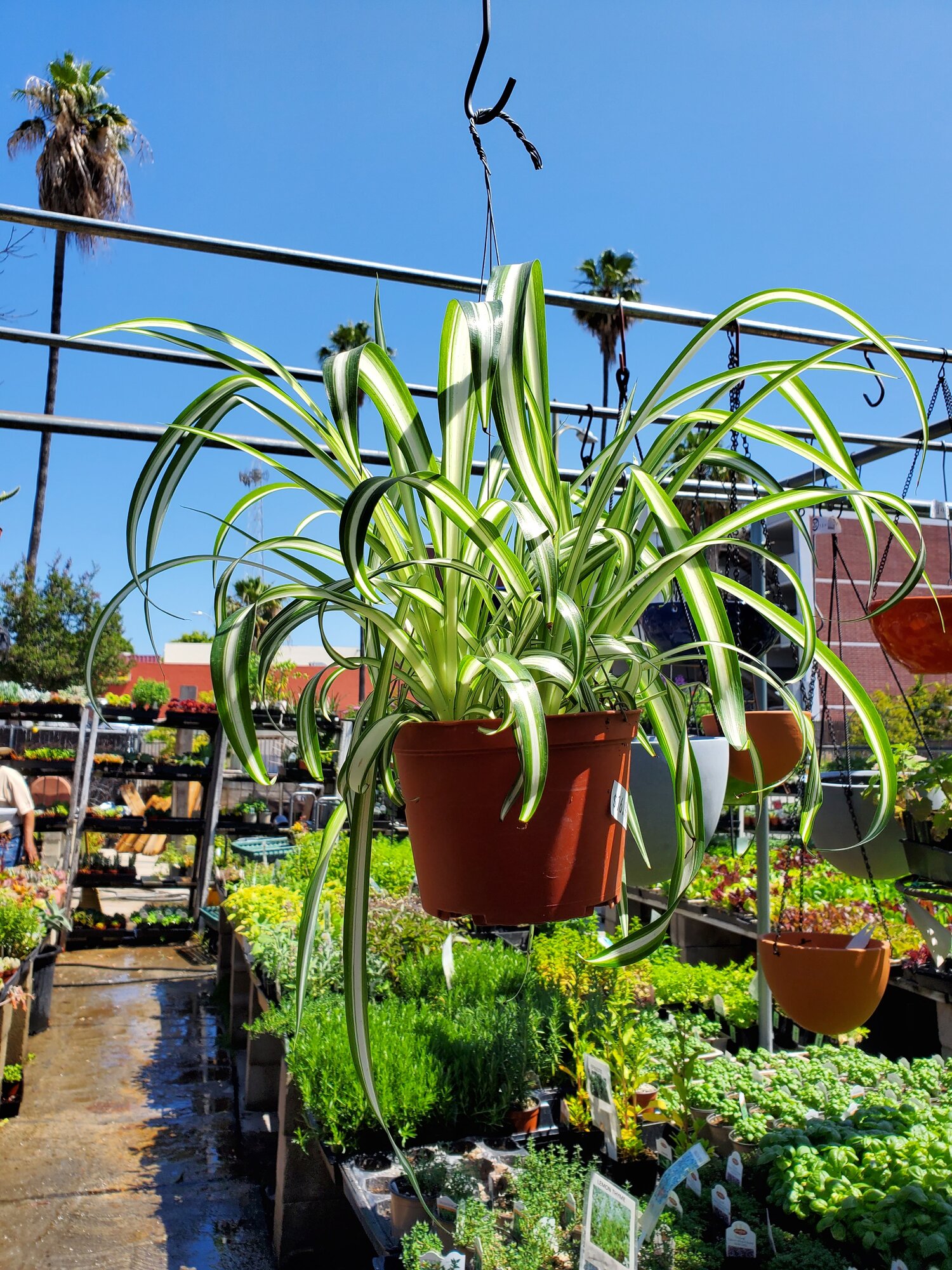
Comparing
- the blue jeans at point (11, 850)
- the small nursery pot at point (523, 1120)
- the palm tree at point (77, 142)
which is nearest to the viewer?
the small nursery pot at point (523, 1120)

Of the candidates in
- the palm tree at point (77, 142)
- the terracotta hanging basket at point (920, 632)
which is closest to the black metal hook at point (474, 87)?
the terracotta hanging basket at point (920, 632)

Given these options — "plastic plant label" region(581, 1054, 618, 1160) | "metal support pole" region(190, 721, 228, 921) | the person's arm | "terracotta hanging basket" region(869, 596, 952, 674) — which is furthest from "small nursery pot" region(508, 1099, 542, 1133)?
"metal support pole" region(190, 721, 228, 921)

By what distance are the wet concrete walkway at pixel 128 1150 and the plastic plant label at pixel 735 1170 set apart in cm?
181

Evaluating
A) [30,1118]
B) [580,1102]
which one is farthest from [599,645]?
[30,1118]

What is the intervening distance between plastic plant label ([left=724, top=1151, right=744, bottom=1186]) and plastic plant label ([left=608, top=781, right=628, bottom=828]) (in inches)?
70.4

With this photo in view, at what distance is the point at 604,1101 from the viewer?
2.37 metres

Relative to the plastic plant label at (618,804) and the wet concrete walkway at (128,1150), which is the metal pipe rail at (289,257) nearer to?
the plastic plant label at (618,804)

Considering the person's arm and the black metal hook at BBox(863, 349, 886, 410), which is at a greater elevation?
the black metal hook at BBox(863, 349, 886, 410)

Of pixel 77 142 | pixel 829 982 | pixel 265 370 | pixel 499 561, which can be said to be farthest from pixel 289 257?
pixel 77 142

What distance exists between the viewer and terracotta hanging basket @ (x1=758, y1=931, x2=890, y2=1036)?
1.68 metres

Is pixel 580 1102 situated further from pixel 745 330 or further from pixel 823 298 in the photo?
pixel 823 298

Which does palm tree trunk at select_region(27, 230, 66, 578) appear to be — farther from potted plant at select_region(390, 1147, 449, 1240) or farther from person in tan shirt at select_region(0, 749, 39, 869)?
potted plant at select_region(390, 1147, 449, 1240)

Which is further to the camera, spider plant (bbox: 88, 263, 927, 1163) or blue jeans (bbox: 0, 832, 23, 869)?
blue jeans (bbox: 0, 832, 23, 869)

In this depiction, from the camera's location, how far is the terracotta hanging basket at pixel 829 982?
168cm
